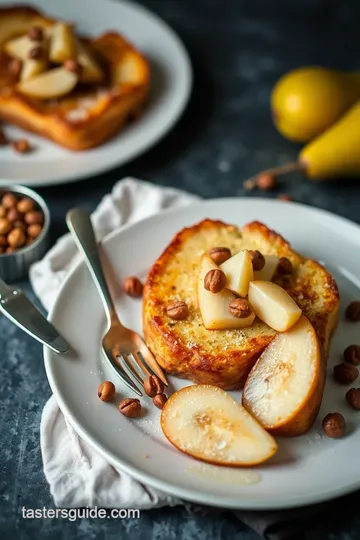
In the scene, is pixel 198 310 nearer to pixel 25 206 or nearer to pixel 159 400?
pixel 159 400

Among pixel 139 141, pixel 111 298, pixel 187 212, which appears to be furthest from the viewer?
pixel 139 141

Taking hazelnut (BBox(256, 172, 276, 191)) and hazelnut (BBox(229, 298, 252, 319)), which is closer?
hazelnut (BBox(229, 298, 252, 319))

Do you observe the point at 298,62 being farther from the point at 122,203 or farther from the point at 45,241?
the point at 45,241

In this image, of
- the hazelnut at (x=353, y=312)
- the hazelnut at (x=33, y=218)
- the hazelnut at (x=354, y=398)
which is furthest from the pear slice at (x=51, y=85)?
the hazelnut at (x=354, y=398)

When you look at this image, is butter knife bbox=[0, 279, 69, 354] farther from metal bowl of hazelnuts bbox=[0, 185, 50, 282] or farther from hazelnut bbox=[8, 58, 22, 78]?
hazelnut bbox=[8, 58, 22, 78]

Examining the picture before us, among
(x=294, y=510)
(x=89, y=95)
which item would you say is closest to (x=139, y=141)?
(x=89, y=95)

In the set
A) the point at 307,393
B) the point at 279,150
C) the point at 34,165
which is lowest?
the point at 34,165

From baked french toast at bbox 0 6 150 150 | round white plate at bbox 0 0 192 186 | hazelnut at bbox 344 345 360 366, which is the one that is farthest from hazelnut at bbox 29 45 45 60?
hazelnut at bbox 344 345 360 366

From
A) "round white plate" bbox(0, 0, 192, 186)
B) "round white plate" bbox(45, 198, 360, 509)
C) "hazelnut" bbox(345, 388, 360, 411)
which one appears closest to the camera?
"round white plate" bbox(45, 198, 360, 509)
